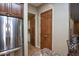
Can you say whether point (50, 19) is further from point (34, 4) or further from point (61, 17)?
point (34, 4)

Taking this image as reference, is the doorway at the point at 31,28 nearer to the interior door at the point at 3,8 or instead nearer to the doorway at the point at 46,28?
the doorway at the point at 46,28

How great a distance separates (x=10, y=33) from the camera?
5.40 ft

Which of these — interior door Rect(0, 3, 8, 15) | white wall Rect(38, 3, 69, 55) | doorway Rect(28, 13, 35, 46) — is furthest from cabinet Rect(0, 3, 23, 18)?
white wall Rect(38, 3, 69, 55)

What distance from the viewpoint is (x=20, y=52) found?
1674 millimetres

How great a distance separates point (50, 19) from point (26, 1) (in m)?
0.35

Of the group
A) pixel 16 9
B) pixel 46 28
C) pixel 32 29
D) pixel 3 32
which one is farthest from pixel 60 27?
pixel 3 32

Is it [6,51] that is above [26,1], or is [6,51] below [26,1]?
below

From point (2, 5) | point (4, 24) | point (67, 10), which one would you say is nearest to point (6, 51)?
point (4, 24)

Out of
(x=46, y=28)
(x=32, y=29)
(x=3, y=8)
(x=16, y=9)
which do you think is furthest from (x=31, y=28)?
(x=3, y=8)

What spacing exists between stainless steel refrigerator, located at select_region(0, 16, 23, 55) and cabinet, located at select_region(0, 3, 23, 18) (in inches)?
1.8

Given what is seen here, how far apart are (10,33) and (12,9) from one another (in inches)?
10.7

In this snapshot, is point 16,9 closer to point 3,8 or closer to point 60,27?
point 3,8

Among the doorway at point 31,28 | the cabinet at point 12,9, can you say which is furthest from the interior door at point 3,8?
the doorway at point 31,28

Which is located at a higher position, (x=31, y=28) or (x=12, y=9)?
(x=12, y=9)
